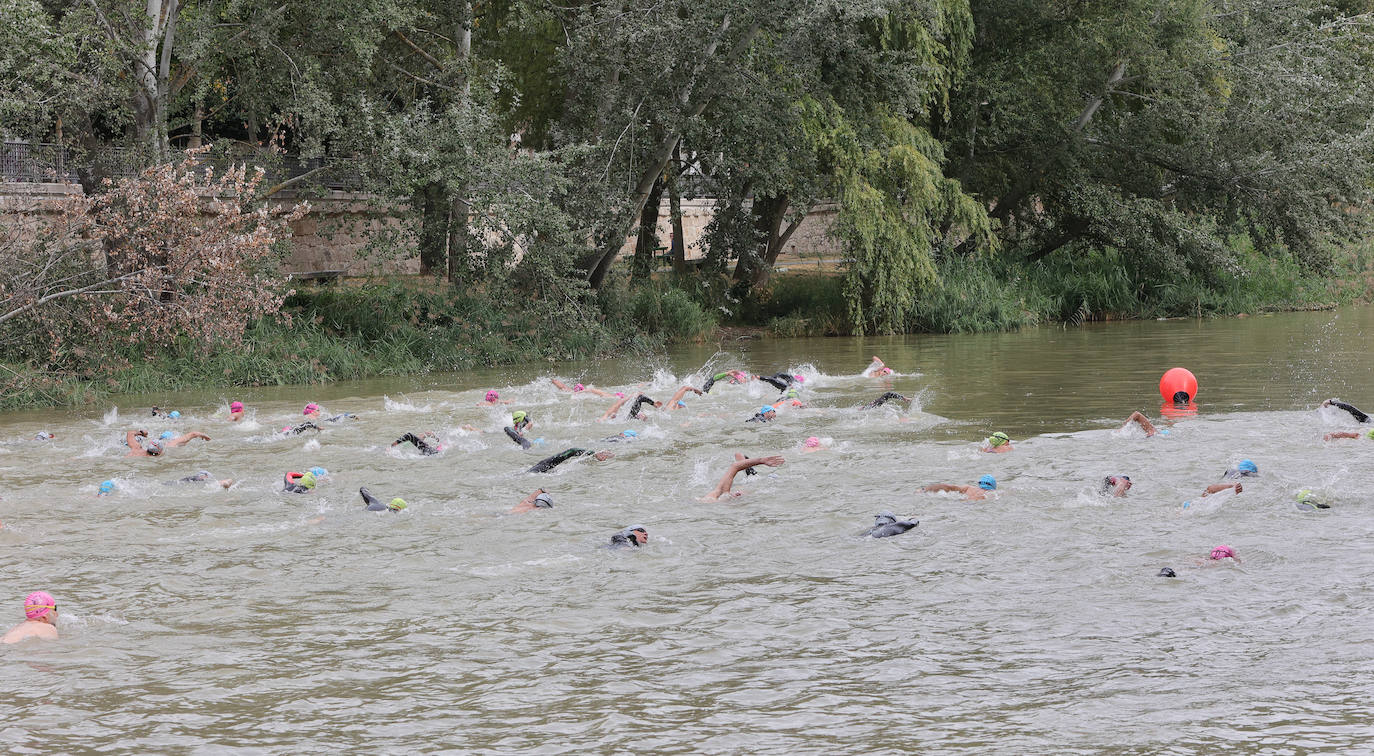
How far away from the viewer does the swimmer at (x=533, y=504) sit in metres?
9.66

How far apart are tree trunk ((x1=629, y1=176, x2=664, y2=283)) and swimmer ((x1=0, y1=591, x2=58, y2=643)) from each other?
66.2ft

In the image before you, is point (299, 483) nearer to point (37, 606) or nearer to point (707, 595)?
point (37, 606)

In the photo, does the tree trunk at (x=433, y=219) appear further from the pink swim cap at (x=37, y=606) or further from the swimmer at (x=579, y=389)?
the pink swim cap at (x=37, y=606)

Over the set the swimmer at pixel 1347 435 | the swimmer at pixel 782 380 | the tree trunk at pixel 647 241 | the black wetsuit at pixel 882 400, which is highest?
the tree trunk at pixel 647 241

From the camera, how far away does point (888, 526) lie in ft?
28.2

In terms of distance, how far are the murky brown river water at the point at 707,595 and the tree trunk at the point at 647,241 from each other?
1343 centimetres

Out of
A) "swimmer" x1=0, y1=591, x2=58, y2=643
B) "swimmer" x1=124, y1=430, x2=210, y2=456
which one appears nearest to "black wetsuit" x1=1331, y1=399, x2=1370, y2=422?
"swimmer" x1=0, y1=591, x2=58, y2=643

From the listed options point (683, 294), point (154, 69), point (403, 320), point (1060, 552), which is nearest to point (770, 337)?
point (683, 294)

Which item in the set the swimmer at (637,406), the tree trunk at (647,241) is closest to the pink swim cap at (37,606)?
the swimmer at (637,406)

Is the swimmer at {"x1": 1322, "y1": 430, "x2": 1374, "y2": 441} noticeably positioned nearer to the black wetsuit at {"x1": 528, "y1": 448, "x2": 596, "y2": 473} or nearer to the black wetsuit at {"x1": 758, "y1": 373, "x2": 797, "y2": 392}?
the black wetsuit at {"x1": 758, "y1": 373, "x2": 797, "y2": 392}

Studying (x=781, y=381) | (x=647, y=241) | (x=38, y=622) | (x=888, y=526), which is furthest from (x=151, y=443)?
(x=647, y=241)

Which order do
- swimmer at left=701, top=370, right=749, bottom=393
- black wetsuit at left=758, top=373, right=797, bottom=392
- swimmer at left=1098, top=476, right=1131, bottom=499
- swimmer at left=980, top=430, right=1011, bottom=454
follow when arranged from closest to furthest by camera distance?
swimmer at left=1098, top=476, right=1131, bottom=499 → swimmer at left=980, top=430, right=1011, bottom=454 → black wetsuit at left=758, top=373, right=797, bottom=392 → swimmer at left=701, top=370, right=749, bottom=393

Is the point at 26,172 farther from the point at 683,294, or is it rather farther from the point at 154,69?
the point at 683,294

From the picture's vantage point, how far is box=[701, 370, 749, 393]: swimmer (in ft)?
55.2
